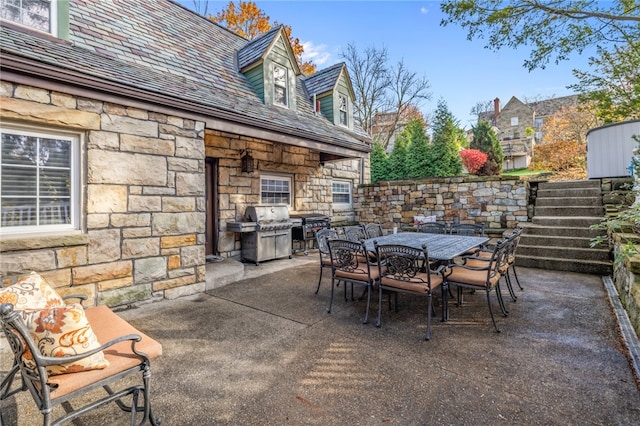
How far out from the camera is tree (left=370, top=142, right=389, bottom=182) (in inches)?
557

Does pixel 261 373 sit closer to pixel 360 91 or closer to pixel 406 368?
pixel 406 368

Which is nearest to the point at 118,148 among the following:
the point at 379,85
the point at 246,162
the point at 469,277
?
the point at 246,162

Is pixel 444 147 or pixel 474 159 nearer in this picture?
pixel 444 147

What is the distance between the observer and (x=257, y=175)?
712 centimetres

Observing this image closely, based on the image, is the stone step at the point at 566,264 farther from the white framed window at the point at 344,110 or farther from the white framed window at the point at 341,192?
the white framed window at the point at 344,110

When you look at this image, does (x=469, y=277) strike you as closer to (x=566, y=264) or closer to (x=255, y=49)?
(x=566, y=264)

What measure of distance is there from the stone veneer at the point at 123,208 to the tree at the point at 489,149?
14597 millimetres

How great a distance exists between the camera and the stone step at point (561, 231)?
6086mm

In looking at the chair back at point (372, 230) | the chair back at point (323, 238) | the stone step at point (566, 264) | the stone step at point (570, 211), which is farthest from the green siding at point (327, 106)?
the stone step at point (566, 264)

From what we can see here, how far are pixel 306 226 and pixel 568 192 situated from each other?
6444mm

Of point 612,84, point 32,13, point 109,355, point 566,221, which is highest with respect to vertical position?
point 612,84

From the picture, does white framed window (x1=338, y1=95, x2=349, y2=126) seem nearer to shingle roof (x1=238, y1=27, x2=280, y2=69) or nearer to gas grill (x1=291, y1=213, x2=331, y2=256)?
shingle roof (x1=238, y1=27, x2=280, y2=69)

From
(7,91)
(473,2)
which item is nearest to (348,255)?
(7,91)

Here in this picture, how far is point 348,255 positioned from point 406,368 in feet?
5.06
